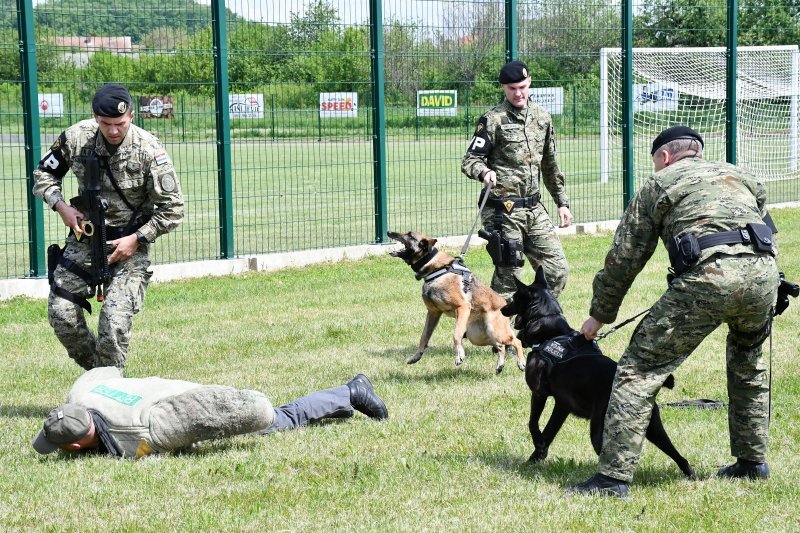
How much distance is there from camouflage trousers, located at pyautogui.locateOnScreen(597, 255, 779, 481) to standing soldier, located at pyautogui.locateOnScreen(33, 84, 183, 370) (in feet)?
11.1

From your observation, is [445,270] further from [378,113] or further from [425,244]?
[378,113]

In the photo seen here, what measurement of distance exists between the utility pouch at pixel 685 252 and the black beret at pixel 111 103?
369 centimetres

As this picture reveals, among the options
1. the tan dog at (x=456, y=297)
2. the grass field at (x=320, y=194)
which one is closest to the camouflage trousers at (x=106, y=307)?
the tan dog at (x=456, y=297)

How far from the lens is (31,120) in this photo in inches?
443

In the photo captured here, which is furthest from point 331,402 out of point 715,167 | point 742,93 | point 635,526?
point 742,93

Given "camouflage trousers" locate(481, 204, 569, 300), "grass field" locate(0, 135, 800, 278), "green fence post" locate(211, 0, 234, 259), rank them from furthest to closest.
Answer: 1. "grass field" locate(0, 135, 800, 278)
2. "green fence post" locate(211, 0, 234, 259)
3. "camouflage trousers" locate(481, 204, 569, 300)

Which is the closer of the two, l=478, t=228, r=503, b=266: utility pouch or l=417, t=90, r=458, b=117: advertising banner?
l=478, t=228, r=503, b=266: utility pouch

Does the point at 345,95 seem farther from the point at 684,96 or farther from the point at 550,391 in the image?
the point at 684,96

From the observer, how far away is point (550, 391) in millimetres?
5594

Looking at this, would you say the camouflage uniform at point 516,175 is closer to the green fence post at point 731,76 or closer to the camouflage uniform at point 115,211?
the camouflage uniform at point 115,211

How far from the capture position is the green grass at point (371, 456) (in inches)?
195

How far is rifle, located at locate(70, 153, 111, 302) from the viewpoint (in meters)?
6.82

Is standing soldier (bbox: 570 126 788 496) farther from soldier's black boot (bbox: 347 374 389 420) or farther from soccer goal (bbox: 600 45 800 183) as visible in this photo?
soccer goal (bbox: 600 45 800 183)

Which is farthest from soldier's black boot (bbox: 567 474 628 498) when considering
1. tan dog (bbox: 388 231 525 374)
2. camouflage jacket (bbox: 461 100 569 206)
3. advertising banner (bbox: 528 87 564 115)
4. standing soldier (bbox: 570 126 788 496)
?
advertising banner (bbox: 528 87 564 115)
